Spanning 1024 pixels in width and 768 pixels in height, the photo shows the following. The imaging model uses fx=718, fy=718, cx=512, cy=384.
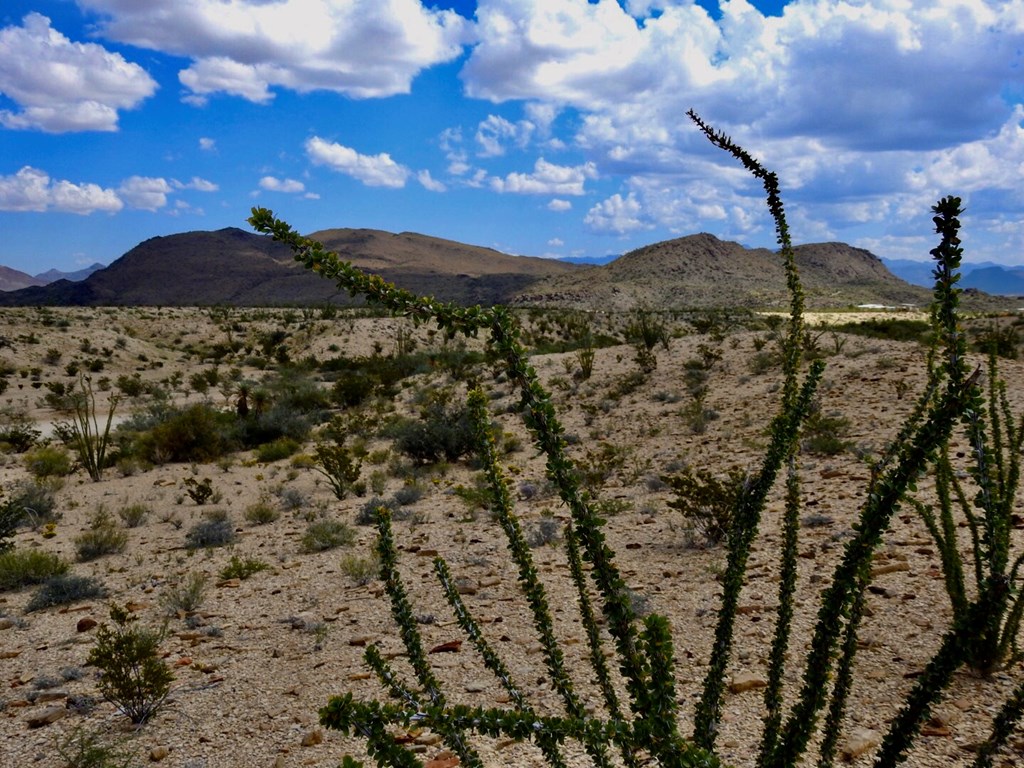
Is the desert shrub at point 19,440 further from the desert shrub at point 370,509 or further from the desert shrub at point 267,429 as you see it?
the desert shrub at point 370,509

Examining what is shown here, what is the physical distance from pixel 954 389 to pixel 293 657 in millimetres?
5008

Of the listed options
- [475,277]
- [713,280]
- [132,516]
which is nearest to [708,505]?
[132,516]

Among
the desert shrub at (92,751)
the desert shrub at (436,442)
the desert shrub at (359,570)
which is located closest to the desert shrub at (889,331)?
the desert shrub at (436,442)

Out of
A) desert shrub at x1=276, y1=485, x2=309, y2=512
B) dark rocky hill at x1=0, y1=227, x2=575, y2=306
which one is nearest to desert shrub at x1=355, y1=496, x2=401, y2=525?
desert shrub at x1=276, y1=485, x2=309, y2=512

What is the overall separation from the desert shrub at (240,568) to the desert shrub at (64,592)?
1124 millimetres

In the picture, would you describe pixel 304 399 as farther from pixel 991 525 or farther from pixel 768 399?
pixel 991 525

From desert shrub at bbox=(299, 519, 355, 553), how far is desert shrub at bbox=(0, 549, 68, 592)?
2.51m

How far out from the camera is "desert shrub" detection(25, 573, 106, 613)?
22.5 ft

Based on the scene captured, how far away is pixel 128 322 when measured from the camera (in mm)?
39375

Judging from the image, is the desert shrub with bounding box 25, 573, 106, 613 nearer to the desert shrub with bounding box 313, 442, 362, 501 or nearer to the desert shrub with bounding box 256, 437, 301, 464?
the desert shrub with bounding box 313, 442, 362, 501

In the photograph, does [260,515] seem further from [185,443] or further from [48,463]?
[48,463]

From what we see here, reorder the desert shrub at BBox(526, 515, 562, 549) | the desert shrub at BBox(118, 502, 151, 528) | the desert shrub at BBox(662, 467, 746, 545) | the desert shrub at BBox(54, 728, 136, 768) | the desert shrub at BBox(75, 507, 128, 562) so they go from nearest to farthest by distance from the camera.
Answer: the desert shrub at BBox(54, 728, 136, 768)
the desert shrub at BBox(662, 467, 746, 545)
the desert shrub at BBox(526, 515, 562, 549)
the desert shrub at BBox(75, 507, 128, 562)
the desert shrub at BBox(118, 502, 151, 528)

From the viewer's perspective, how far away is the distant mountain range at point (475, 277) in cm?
9012

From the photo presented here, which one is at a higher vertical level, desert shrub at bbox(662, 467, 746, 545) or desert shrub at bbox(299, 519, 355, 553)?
desert shrub at bbox(662, 467, 746, 545)
